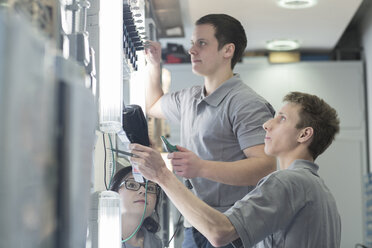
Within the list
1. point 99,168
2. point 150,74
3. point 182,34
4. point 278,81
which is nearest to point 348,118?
point 278,81

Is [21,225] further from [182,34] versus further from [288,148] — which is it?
[182,34]

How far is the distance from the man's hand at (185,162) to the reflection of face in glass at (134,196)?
0.59 feet

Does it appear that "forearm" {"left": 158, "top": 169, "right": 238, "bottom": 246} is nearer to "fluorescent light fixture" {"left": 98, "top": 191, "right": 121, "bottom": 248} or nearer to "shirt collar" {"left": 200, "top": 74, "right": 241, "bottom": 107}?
"fluorescent light fixture" {"left": 98, "top": 191, "right": 121, "bottom": 248}

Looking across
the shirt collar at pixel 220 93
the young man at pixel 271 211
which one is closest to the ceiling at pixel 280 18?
the shirt collar at pixel 220 93

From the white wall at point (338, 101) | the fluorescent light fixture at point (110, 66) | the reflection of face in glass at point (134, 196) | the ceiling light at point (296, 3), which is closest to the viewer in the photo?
the fluorescent light fixture at point (110, 66)

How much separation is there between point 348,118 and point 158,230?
15.3 feet

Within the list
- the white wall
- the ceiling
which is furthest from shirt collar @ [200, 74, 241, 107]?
the white wall

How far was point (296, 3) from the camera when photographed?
4.94m

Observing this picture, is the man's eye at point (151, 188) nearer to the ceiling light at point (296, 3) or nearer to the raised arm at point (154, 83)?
the raised arm at point (154, 83)

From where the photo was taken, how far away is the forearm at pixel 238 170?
178cm

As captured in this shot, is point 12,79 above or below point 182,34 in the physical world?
below

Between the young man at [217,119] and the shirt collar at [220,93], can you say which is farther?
the shirt collar at [220,93]

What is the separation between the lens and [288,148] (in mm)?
1766

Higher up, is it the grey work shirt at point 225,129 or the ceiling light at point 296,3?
the ceiling light at point 296,3
